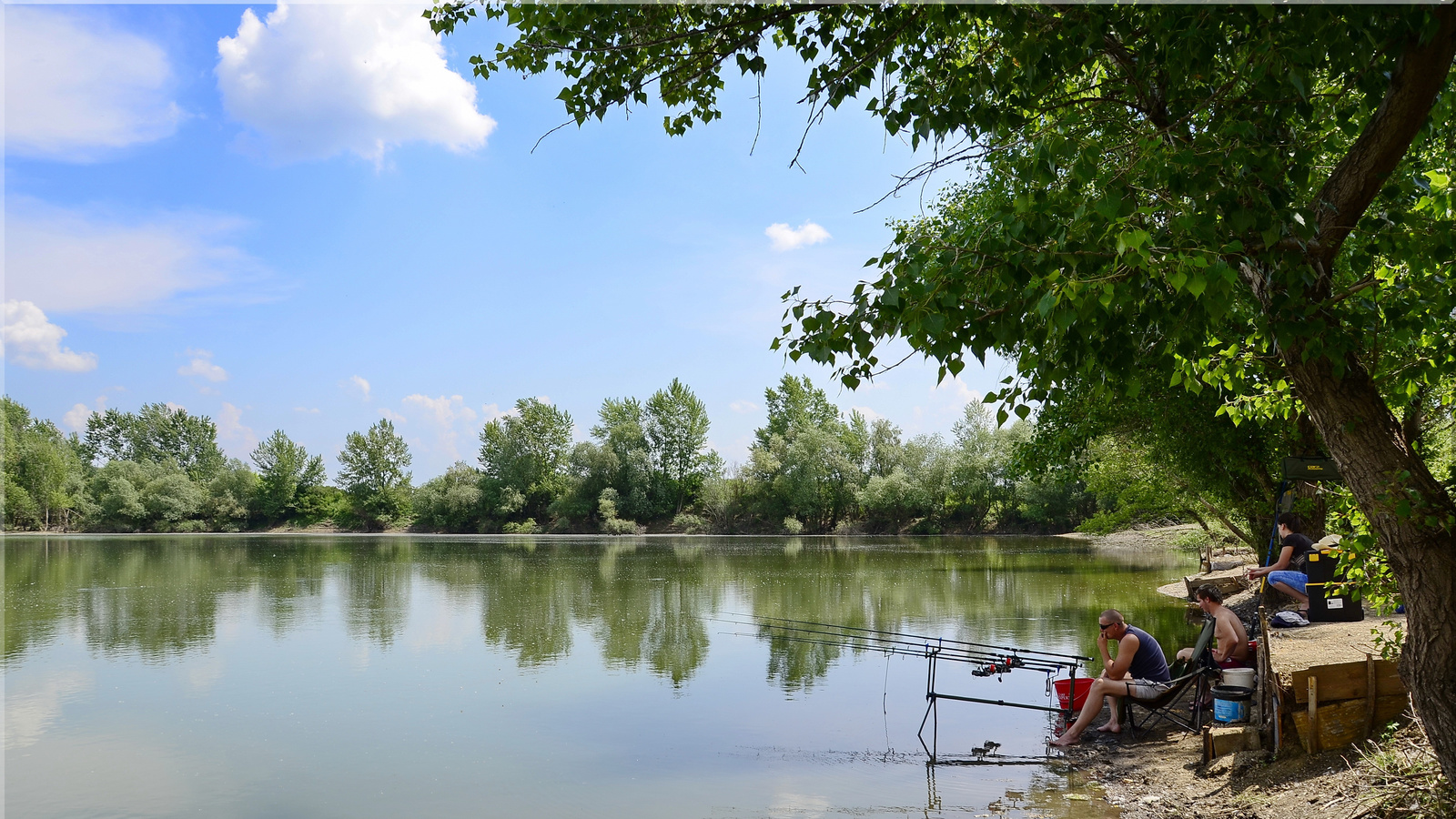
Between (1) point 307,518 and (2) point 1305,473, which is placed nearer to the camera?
(2) point 1305,473

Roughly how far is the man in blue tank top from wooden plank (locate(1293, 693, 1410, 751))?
6.91 ft

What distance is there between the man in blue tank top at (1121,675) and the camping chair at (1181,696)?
0.24ft

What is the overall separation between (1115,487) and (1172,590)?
252cm

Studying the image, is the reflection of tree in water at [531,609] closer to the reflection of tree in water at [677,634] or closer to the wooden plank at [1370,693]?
the reflection of tree in water at [677,634]

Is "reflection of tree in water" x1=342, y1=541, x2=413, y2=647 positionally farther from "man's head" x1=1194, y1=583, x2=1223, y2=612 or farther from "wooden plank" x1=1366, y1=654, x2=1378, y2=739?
"wooden plank" x1=1366, y1=654, x2=1378, y2=739

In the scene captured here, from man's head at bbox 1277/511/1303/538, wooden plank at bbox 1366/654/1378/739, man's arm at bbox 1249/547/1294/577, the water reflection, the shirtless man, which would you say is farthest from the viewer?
the water reflection

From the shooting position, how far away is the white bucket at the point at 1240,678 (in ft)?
21.8

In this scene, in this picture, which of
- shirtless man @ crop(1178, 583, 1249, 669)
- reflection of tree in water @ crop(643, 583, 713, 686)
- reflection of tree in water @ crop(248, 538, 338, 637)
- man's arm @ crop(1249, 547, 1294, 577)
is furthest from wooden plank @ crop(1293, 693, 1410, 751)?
reflection of tree in water @ crop(248, 538, 338, 637)

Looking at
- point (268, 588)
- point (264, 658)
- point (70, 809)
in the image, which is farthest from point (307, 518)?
point (70, 809)

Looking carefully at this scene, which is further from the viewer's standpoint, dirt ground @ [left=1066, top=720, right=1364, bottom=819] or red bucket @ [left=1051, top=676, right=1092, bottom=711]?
red bucket @ [left=1051, top=676, right=1092, bottom=711]

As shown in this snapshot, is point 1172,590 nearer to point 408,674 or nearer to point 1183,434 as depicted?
point 1183,434

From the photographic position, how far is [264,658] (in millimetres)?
12953

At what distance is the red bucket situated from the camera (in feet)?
26.8

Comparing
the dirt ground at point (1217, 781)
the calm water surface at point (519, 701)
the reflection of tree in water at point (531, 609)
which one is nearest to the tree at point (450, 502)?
the reflection of tree in water at point (531, 609)
